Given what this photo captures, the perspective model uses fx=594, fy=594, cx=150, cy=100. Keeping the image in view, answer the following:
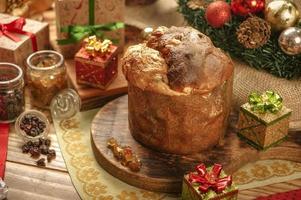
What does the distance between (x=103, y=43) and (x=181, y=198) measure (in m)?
0.51

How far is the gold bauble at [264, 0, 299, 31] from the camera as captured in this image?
1.54 metres

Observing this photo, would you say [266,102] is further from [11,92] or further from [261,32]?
[11,92]

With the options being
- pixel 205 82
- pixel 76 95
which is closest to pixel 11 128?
pixel 76 95

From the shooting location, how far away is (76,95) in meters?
1.65

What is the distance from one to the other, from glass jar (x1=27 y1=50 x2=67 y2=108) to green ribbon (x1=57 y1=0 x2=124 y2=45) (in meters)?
0.10

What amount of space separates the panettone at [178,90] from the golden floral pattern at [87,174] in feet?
0.48

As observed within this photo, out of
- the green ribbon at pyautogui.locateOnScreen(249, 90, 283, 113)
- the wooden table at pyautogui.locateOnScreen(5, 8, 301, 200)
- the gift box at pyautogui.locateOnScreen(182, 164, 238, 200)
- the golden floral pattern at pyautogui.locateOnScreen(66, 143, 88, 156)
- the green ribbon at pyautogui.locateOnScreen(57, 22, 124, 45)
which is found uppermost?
the green ribbon at pyautogui.locateOnScreen(57, 22, 124, 45)

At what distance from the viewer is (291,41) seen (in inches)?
58.9

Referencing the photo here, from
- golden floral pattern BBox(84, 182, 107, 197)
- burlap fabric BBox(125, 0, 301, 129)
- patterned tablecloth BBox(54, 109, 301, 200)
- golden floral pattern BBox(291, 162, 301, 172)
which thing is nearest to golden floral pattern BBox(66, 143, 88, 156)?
patterned tablecloth BBox(54, 109, 301, 200)

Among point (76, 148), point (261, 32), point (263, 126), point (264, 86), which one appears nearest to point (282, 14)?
point (261, 32)

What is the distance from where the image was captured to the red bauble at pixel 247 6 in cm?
156

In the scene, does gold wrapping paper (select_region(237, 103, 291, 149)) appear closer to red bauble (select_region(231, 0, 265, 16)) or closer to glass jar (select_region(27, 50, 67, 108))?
red bauble (select_region(231, 0, 265, 16))

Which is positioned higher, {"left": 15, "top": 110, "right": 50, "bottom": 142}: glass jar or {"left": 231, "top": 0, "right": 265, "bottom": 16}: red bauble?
{"left": 231, "top": 0, "right": 265, "bottom": 16}: red bauble

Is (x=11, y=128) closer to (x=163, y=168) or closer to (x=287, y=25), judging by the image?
(x=163, y=168)
